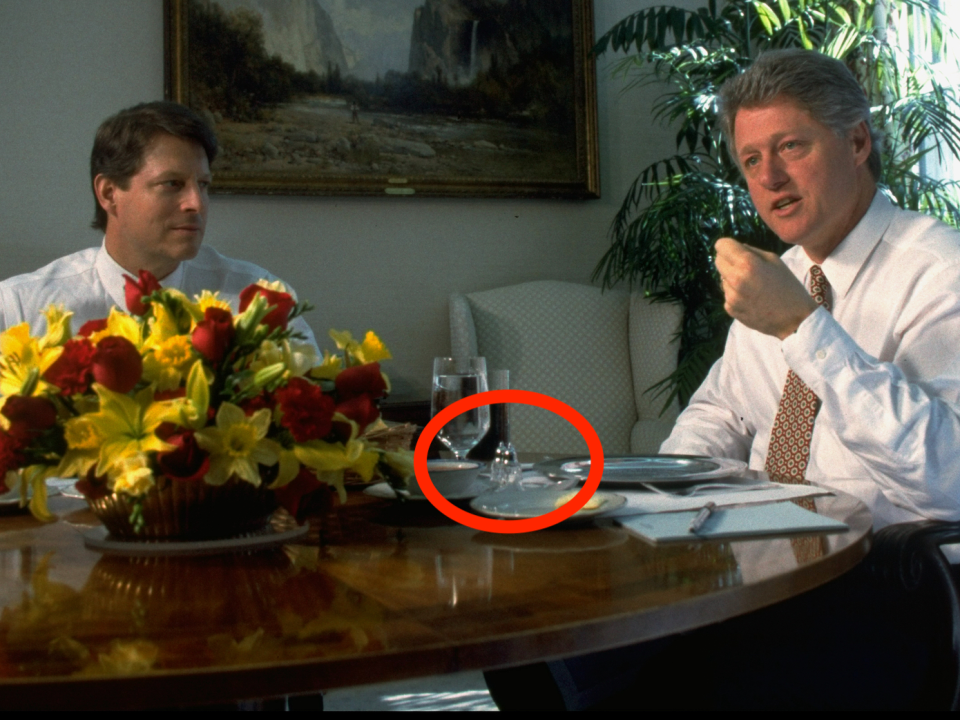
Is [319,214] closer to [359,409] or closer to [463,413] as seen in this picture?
[463,413]

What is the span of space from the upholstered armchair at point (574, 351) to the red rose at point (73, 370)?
2522 millimetres

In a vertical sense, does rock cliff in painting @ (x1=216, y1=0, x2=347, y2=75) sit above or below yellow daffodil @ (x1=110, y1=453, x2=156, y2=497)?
above

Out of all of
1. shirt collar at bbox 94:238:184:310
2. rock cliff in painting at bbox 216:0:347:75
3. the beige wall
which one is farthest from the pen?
rock cliff in painting at bbox 216:0:347:75

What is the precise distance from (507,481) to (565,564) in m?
0.40

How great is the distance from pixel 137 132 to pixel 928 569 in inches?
84.7

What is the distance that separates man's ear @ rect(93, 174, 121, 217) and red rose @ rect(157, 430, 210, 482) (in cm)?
185

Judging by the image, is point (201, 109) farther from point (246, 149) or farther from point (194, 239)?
point (194, 239)

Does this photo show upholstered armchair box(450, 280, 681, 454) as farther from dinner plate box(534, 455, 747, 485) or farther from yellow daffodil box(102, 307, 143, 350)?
yellow daffodil box(102, 307, 143, 350)

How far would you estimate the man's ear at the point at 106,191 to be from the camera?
2568mm

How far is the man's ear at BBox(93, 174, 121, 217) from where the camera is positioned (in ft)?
8.43

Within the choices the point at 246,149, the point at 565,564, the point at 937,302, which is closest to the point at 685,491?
the point at 565,564

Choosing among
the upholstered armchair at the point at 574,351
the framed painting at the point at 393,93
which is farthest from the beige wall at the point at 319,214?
the upholstered armchair at the point at 574,351

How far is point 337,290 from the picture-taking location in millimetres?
3625

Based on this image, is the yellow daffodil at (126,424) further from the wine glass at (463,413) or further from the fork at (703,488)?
the fork at (703,488)
